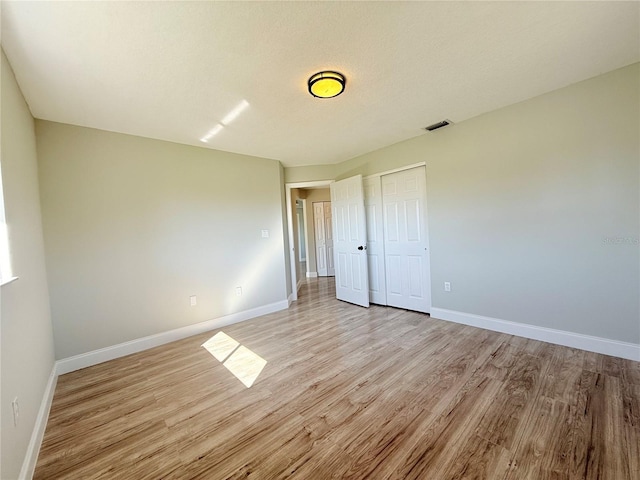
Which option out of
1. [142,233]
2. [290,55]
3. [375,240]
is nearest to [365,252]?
[375,240]

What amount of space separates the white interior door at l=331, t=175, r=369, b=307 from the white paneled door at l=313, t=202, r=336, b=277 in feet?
7.99

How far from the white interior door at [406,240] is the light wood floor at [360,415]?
1028 mm

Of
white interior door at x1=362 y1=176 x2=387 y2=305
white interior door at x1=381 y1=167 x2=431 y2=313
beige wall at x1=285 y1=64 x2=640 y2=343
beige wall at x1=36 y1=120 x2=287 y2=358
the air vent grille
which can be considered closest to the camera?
beige wall at x1=285 y1=64 x2=640 y2=343

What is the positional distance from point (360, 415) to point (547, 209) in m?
2.61

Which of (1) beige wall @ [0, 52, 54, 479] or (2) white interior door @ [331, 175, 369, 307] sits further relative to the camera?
(2) white interior door @ [331, 175, 369, 307]

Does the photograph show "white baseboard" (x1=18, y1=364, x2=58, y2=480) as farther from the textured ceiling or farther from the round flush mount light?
the round flush mount light

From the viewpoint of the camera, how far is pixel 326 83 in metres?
1.98

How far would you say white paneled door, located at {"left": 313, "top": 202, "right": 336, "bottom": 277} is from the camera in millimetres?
6984

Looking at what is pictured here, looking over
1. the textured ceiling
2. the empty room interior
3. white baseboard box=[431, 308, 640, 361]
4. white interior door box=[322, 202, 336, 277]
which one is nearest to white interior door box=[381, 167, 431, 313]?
the empty room interior

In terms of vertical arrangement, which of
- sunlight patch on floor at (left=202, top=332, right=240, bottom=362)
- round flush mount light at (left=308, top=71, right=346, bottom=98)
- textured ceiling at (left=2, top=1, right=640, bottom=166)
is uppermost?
textured ceiling at (left=2, top=1, right=640, bottom=166)

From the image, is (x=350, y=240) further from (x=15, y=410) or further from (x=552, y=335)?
(x=15, y=410)

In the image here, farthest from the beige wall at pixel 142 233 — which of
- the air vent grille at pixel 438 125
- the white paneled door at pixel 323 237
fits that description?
the white paneled door at pixel 323 237

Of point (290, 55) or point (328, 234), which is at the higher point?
point (290, 55)

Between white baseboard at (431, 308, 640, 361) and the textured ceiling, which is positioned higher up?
the textured ceiling
